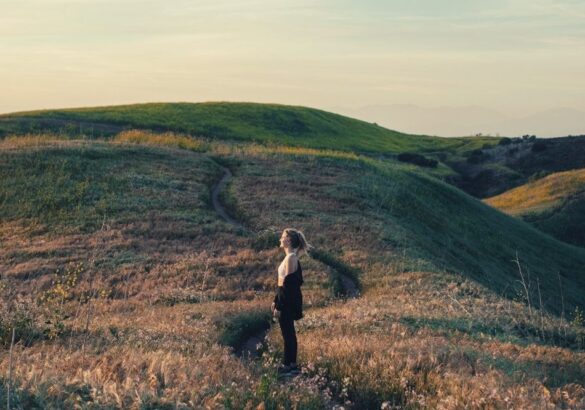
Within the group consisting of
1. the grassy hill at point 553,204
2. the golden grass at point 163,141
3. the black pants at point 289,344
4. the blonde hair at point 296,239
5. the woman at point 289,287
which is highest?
the golden grass at point 163,141

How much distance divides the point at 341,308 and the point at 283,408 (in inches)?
425

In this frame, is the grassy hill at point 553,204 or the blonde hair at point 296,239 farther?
the grassy hill at point 553,204

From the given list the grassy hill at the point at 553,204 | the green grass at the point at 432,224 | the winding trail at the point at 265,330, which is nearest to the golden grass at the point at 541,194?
the grassy hill at the point at 553,204

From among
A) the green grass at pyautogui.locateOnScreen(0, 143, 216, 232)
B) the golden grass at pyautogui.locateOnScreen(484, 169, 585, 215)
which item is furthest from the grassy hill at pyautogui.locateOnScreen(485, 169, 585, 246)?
the green grass at pyautogui.locateOnScreen(0, 143, 216, 232)

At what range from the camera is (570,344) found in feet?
57.0

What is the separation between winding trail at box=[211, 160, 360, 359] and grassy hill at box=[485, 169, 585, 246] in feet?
113

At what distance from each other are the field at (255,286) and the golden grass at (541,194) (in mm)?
15620

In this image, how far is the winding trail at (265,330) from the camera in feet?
49.2

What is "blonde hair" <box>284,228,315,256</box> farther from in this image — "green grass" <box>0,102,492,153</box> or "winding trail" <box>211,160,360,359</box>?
"green grass" <box>0,102,492,153</box>

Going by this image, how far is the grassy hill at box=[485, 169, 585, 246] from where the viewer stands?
63500mm

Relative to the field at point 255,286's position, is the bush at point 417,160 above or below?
above

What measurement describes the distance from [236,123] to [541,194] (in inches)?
1447

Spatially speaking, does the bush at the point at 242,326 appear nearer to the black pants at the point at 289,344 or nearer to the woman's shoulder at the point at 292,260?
the black pants at the point at 289,344

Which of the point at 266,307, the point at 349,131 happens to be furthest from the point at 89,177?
the point at 349,131
